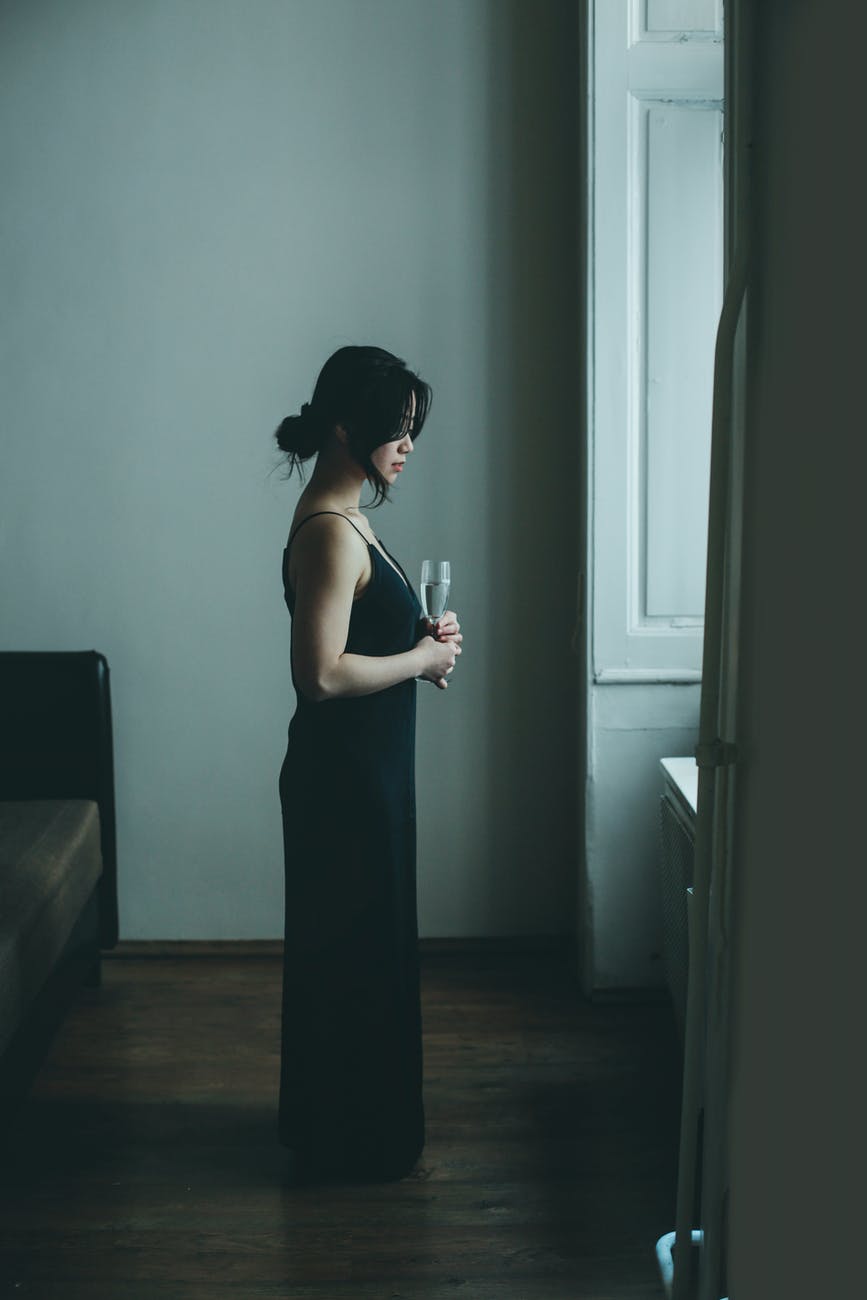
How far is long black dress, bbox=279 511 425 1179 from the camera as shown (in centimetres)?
215

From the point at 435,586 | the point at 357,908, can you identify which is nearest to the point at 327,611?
the point at 435,586

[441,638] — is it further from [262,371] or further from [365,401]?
[262,371]

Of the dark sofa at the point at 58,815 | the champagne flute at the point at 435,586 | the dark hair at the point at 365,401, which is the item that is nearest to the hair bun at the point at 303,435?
the dark hair at the point at 365,401

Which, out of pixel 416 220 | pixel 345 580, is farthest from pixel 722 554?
pixel 416 220

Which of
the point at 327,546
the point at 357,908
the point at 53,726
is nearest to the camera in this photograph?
the point at 327,546

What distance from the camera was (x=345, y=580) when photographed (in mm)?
2074

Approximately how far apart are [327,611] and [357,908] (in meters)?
0.56

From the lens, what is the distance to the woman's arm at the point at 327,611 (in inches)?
81.4

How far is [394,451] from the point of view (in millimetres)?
2141

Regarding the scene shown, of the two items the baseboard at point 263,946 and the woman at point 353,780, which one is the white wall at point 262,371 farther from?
the woman at point 353,780

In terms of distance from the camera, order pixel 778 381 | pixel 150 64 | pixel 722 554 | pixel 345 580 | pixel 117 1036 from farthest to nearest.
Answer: pixel 150 64
pixel 117 1036
pixel 345 580
pixel 722 554
pixel 778 381

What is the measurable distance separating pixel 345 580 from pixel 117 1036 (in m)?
1.55

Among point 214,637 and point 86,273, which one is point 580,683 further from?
point 86,273

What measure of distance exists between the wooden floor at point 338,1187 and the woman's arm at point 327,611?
988mm
